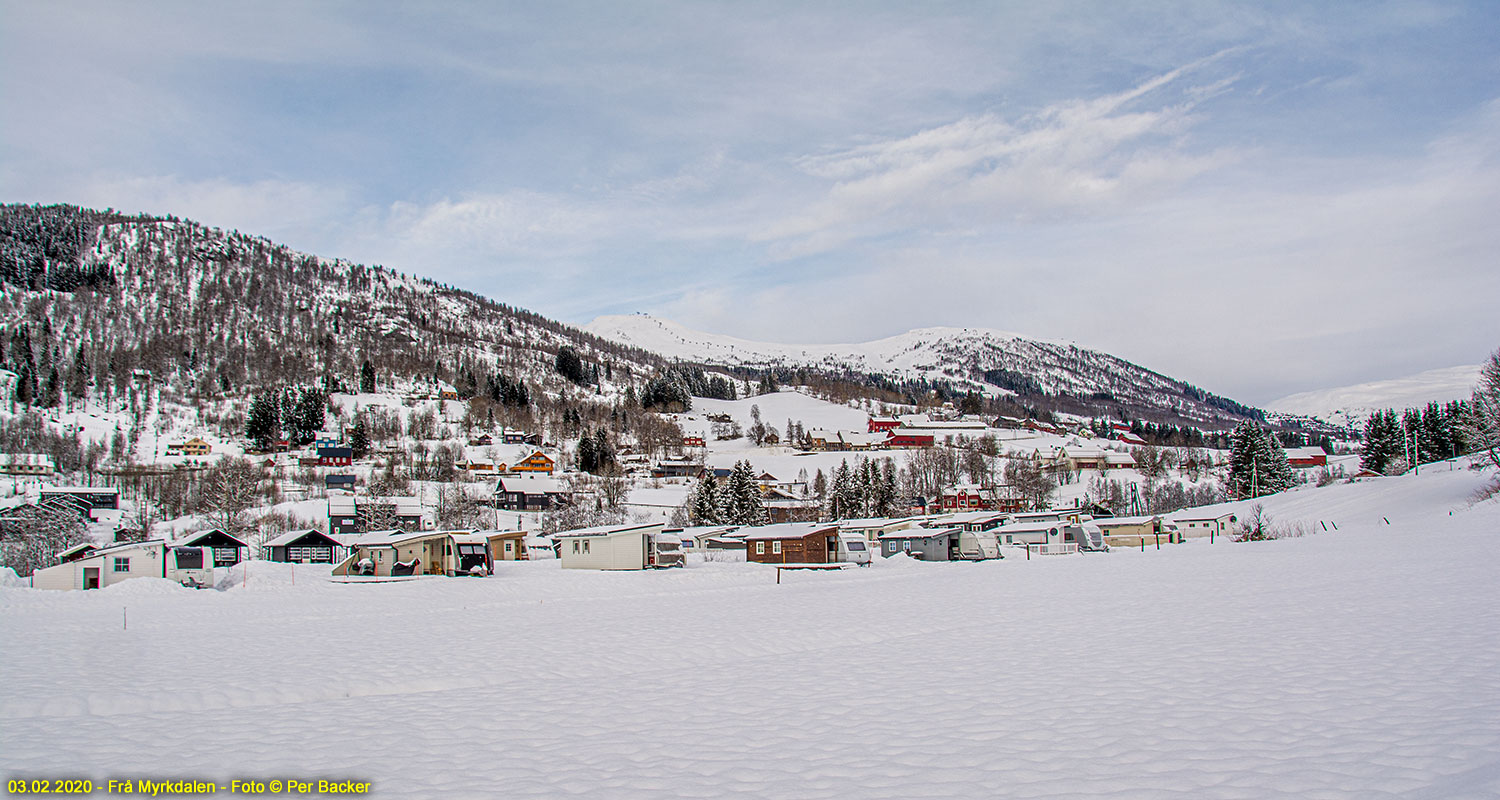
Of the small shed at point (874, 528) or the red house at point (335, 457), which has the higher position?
the red house at point (335, 457)

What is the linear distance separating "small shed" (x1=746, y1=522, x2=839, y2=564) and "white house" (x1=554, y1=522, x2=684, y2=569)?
21.1 ft

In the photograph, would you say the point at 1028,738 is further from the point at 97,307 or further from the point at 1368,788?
the point at 97,307

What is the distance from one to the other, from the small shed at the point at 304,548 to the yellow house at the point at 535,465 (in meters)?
53.1

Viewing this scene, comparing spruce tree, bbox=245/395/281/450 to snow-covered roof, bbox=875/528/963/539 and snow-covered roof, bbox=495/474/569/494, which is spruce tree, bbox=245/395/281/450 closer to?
snow-covered roof, bbox=495/474/569/494

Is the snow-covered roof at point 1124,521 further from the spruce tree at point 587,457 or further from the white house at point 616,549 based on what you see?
the spruce tree at point 587,457

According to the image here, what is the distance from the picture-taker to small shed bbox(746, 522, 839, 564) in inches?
1705

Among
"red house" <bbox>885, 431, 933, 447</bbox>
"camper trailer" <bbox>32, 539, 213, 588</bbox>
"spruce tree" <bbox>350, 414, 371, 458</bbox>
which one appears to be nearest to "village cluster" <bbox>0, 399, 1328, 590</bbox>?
"camper trailer" <bbox>32, 539, 213, 588</bbox>

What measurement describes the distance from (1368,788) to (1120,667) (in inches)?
191

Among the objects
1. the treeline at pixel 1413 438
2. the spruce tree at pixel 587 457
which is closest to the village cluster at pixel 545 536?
the spruce tree at pixel 587 457

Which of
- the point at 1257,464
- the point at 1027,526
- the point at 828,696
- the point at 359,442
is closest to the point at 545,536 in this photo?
the point at 1027,526

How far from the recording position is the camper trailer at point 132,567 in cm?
3672

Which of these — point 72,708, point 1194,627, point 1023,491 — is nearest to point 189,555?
point 72,708

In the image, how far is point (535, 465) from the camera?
106062mm

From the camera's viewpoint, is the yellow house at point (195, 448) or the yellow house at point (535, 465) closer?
the yellow house at point (535, 465)
